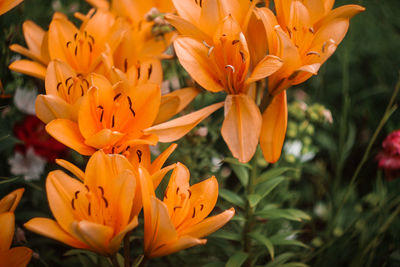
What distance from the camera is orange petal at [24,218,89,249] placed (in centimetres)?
61

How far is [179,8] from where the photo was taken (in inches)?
30.6

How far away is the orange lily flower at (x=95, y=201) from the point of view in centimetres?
62

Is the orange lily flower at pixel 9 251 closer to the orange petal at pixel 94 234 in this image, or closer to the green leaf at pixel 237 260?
the orange petal at pixel 94 234

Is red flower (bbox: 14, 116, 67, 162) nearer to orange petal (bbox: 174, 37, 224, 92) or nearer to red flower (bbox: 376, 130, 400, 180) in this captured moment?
orange petal (bbox: 174, 37, 224, 92)

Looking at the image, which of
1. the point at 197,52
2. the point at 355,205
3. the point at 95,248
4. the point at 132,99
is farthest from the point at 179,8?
the point at 355,205

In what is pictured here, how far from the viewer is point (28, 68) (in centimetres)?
82

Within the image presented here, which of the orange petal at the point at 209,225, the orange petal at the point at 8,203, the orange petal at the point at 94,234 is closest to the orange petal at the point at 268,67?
the orange petal at the point at 209,225

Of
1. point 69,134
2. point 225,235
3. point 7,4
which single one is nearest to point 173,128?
point 69,134

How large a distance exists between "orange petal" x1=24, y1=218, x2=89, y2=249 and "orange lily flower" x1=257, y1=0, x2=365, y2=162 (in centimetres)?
36

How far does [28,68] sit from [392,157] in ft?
2.80

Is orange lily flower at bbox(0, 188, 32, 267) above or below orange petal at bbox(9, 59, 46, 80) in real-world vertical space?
below

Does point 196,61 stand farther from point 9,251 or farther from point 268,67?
point 9,251

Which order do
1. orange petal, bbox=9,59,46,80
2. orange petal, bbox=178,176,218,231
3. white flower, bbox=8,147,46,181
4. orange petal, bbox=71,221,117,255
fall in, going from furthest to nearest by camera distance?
white flower, bbox=8,147,46,181 < orange petal, bbox=9,59,46,80 < orange petal, bbox=178,176,218,231 < orange petal, bbox=71,221,117,255

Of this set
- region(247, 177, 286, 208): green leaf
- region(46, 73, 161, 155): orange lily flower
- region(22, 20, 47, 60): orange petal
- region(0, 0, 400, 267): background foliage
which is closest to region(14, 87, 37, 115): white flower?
region(0, 0, 400, 267): background foliage
